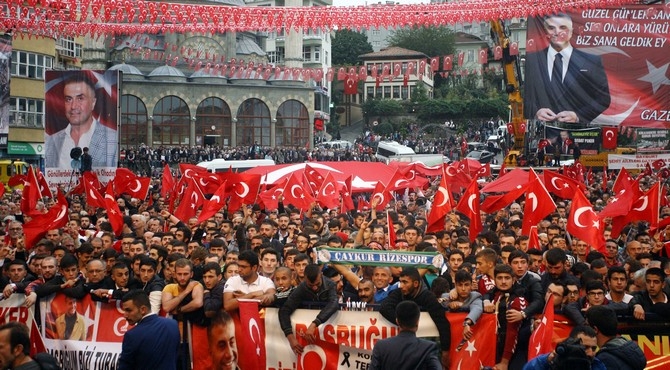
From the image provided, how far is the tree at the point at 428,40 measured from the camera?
10088cm

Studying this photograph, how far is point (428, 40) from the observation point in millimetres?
100938

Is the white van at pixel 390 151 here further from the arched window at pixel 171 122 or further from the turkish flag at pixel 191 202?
the turkish flag at pixel 191 202

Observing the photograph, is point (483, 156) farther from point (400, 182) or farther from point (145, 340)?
point (145, 340)

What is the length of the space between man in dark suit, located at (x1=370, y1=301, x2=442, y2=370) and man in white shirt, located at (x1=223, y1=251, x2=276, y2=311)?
246 centimetres

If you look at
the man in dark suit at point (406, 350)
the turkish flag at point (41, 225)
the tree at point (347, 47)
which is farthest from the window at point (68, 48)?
the man in dark suit at point (406, 350)

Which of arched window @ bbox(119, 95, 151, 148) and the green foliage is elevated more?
the green foliage

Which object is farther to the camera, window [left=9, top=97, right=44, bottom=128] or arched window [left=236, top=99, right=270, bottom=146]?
arched window [left=236, top=99, right=270, bottom=146]

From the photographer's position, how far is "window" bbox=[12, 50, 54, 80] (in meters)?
51.8

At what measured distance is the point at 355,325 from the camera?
8.77 metres

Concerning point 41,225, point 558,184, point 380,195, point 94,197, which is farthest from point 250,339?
point 558,184

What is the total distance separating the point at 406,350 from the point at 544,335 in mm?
1675

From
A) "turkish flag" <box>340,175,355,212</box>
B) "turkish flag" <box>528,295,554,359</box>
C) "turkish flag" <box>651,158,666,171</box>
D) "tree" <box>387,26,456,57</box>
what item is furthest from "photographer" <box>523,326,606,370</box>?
"tree" <box>387,26,456,57</box>

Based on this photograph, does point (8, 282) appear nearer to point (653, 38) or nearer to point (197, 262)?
point (197, 262)

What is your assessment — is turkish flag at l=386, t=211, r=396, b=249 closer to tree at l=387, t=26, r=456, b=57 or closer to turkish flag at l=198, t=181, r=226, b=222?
turkish flag at l=198, t=181, r=226, b=222
